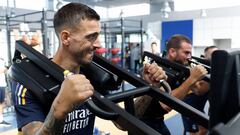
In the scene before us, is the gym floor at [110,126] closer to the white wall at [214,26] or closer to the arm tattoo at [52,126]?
the arm tattoo at [52,126]

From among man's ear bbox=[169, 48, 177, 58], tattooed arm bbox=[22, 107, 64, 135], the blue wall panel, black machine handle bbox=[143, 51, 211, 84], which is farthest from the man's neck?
the blue wall panel

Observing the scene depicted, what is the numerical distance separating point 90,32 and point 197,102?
6.68ft

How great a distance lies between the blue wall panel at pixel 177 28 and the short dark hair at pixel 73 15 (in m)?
10.0

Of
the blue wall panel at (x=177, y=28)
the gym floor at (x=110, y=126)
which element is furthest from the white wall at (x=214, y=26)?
the gym floor at (x=110, y=126)

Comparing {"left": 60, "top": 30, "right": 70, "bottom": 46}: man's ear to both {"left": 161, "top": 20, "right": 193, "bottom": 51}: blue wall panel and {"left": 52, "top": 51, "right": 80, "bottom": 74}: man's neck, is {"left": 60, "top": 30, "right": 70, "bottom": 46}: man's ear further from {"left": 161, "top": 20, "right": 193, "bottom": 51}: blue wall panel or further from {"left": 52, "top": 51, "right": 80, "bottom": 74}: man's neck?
{"left": 161, "top": 20, "right": 193, "bottom": 51}: blue wall panel

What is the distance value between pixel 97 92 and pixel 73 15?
0.49 metres

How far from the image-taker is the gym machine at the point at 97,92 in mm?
949

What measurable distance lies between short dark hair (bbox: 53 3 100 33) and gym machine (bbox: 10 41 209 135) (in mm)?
229

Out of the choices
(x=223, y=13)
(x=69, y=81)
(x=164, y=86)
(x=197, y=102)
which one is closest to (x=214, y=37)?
(x=223, y=13)

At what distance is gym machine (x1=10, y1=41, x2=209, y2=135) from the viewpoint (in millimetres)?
949

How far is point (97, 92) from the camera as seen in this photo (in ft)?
3.56

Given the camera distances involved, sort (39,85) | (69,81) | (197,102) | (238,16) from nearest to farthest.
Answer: (69,81) → (39,85) → (197,102) → (238,16)

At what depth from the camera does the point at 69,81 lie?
889 mm

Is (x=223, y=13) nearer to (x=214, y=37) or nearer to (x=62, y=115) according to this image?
(x=214, y=37)
